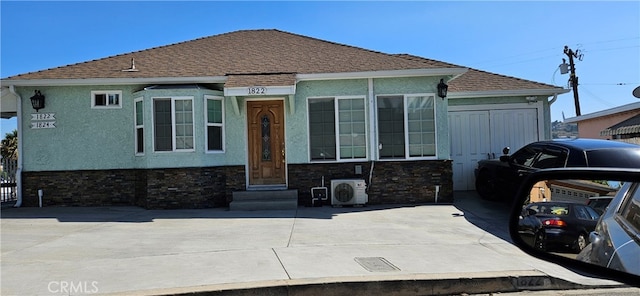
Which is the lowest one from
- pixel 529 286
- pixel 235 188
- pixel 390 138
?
pixel 529 286

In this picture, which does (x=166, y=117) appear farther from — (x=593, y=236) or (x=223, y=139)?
(x=593, y=236)

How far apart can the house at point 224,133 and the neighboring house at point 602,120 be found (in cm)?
1009

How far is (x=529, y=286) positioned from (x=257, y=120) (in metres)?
8.22

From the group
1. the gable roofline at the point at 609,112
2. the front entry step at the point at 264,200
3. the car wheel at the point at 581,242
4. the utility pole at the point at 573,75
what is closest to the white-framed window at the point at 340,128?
the front entry step at the point at 264,200

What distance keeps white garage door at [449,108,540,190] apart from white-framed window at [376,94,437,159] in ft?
5.72

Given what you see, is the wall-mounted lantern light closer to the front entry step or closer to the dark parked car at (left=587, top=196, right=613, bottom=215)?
the front entry step

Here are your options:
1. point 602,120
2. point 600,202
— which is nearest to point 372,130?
point 600,202

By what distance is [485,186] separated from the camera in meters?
11.7

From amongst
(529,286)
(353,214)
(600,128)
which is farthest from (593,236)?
(600,128)

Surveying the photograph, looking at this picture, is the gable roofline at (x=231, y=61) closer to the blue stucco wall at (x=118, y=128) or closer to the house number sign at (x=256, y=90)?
the blue stucco wall at (x=118, y=128)

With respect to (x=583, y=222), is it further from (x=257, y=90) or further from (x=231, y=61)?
(x=231, y=61)

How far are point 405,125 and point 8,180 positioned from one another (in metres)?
11.4

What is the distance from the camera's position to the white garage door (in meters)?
13.3

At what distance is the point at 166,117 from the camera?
37.9 ft
